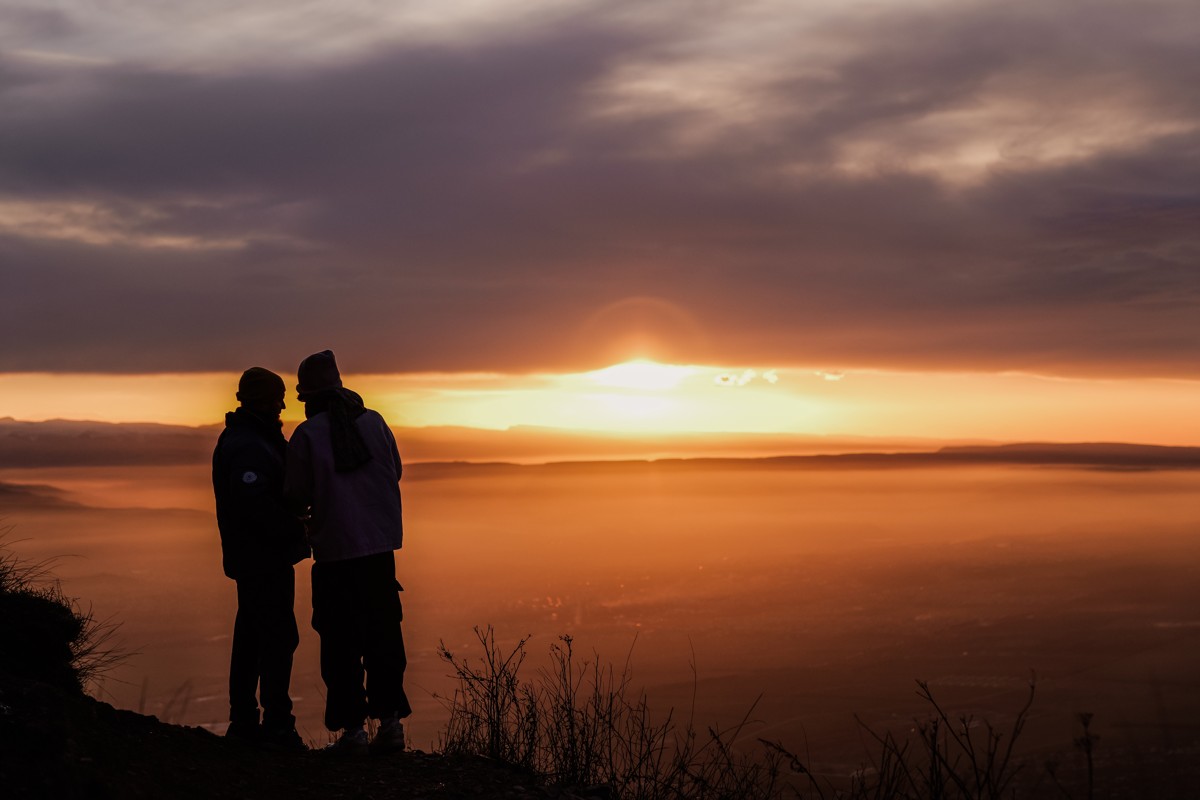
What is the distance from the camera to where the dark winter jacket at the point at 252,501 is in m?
7.03

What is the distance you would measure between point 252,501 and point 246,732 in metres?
1.53

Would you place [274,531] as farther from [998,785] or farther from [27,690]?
[998,785]

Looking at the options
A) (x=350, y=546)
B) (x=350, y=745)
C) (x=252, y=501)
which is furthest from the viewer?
(x=350, y=745)

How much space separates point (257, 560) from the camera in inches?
281

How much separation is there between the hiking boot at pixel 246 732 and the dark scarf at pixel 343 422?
1786 mm

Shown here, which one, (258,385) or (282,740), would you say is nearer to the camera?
(282,740)

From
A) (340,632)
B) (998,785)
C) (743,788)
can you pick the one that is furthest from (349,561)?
(998,785)

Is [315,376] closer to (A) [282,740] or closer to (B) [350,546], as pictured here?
(B) [350,546]

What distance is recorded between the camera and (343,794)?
6.38m

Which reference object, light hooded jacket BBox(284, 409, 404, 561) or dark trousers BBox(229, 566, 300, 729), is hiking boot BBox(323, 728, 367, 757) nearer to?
dark trousers BBox(229, 566, 300, 729)

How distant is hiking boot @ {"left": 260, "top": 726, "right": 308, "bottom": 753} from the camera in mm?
7145

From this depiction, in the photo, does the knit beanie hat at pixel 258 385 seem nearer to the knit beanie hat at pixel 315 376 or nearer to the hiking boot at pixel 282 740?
the knit beanie hat at pixel 315 376

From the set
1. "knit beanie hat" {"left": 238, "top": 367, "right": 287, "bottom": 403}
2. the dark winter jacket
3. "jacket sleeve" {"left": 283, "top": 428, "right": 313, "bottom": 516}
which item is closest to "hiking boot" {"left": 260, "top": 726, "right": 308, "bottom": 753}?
the dark winter jacket

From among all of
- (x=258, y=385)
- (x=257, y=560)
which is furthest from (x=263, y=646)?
(x=258, y=385)
